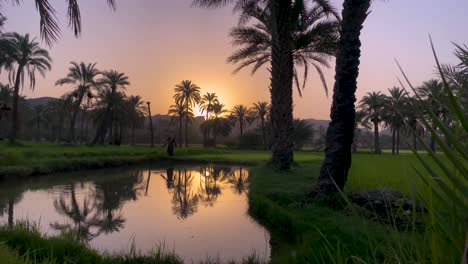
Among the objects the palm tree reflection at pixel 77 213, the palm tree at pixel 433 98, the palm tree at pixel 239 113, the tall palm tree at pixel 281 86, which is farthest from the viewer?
the palm tree at pixel 239 113

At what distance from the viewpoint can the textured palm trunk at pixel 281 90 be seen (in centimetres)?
1611

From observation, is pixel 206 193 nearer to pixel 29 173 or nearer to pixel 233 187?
pixel 233 187

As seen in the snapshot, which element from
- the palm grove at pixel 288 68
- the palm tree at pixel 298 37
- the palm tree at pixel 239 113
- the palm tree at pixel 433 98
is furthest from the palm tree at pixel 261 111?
the palm tree at pixel 433 98

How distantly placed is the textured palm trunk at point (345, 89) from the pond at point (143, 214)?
242 centimetres

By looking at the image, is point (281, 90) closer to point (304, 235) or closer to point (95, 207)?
point (95, 207)

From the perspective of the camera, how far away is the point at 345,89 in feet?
31.0

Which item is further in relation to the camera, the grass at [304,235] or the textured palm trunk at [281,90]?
the textured palm trunk at [281,90]

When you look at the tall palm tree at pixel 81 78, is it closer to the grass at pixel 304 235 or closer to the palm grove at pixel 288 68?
the palm grove at pixel 288 68

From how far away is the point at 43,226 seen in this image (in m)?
9.69

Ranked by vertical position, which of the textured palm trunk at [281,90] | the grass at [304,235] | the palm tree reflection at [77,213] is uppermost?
the textured palm trunk at [281,90]

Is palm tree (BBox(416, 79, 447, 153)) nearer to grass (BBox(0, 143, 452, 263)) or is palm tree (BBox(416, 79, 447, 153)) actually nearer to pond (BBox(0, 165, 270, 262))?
grass (BBox(0, 143, 452, 263))

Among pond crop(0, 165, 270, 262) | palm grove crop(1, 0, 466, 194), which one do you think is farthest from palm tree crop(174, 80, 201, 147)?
pond crop(0, 165, 270, 262)

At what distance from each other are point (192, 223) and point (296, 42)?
40.9 feet

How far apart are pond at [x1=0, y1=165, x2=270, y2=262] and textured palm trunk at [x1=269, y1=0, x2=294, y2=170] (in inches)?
94.1
